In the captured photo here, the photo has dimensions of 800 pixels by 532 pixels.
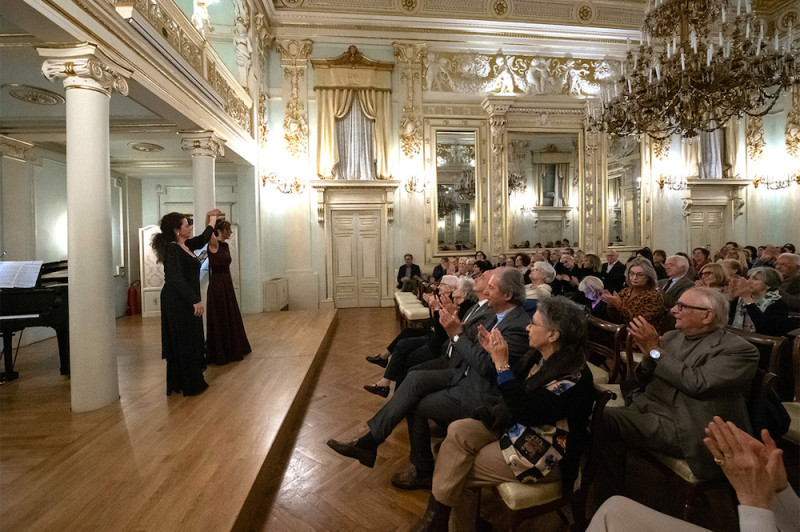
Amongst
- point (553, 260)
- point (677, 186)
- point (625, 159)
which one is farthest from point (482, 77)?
point (677, 186)

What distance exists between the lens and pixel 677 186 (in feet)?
33.1

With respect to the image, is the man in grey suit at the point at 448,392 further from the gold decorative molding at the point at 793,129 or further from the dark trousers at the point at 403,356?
the gold decorative molding at the point at 793,129

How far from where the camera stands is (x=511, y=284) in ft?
7.86

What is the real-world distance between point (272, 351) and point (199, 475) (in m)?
2.62

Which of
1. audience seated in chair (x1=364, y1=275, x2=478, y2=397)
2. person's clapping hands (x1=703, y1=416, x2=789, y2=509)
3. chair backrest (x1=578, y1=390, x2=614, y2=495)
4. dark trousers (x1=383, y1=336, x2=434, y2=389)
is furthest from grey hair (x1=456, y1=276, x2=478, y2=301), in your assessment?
person's clapping hands (x1=703, y1=416, x2=789, y2=509)

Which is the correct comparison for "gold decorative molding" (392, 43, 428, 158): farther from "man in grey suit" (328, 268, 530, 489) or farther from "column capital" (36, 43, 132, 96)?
"man in grey suit" (328, 268, 530, 489)

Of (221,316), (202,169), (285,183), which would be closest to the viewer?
(221,316)

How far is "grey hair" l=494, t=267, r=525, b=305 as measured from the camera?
2391 mm

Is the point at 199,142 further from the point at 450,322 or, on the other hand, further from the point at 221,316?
the point at 450,322

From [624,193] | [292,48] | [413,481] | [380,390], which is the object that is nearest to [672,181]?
[624,193]

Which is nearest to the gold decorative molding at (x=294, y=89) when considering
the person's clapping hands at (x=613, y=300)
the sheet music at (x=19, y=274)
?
the sheet music at (x=19, y=274)

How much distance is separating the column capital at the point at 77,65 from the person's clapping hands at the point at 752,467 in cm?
390

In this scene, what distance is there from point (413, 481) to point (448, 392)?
55cm

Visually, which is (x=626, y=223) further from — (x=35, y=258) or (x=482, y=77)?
(x=35, y=258)
